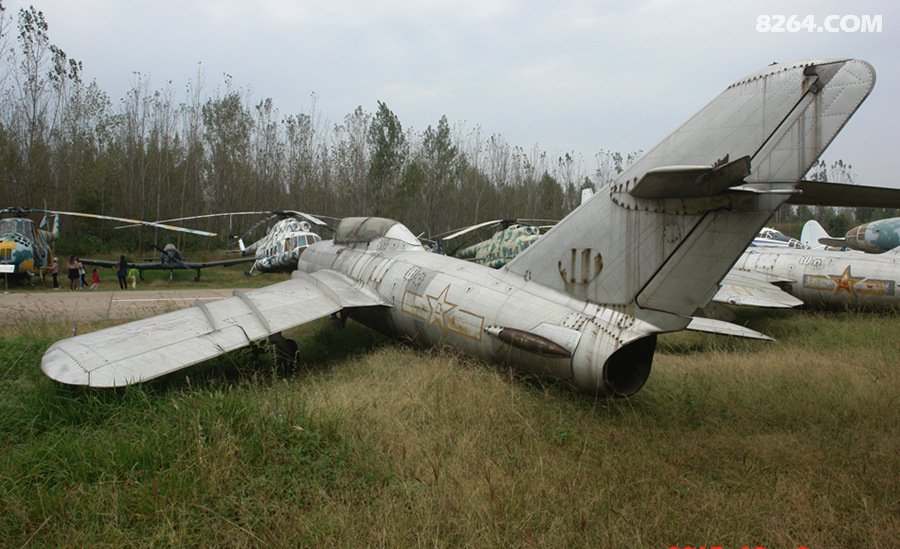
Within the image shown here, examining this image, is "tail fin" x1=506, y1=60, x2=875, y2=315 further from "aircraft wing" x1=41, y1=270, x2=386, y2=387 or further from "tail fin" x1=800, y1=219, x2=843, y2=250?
"tail fin" x1=800, y1=219, x2=843, y2=250

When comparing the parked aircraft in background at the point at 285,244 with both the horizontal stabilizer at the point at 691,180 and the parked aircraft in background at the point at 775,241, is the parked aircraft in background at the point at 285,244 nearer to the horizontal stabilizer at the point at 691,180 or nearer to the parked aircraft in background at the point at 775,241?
the horizontal stabilizer at the point at 691,180

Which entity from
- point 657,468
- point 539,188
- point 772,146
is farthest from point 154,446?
point 539,188

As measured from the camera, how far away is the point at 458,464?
12.4 feet

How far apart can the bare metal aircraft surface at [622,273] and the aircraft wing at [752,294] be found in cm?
553

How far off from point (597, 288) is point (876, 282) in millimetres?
9544

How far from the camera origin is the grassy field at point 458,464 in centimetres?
303

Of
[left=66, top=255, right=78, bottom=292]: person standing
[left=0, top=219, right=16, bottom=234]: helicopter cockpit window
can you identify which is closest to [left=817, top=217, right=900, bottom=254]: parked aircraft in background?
[left=66, top=255, right=78, bottom=292]: person standing

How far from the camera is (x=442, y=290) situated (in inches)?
258

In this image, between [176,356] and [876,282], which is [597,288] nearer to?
[176,356]

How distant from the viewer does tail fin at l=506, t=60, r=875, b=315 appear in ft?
12.9

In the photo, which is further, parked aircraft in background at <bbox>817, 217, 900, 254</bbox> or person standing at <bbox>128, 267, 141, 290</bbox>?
person standing at <bbox>128, 267, 141, 290</bbox>

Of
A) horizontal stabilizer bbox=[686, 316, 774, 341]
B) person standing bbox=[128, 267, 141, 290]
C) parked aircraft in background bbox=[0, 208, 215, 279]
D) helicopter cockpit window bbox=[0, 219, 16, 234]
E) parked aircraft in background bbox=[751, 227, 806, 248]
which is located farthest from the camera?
parked aircraft in background bbox=[751, 227, 806, 248]

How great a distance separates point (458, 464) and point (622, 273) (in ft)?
8.01

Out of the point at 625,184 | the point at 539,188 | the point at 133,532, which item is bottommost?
the point at 133,532
